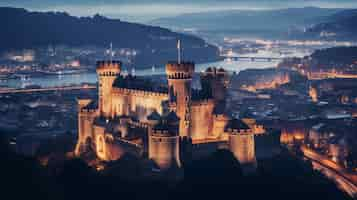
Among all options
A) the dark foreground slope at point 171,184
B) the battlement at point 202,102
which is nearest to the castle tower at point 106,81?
the battlement at point 202,102

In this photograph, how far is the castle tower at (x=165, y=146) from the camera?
43438 millimetres

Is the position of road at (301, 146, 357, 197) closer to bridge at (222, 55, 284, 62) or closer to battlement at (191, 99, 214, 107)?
battlement at (191, 99, 214, 107)

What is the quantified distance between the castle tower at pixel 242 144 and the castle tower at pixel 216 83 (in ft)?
12.1

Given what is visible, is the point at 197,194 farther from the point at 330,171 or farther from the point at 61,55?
the point at 61,55

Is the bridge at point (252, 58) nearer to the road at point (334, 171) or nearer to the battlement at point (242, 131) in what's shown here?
the road at point (334, 171)

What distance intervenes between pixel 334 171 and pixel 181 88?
37.1ft

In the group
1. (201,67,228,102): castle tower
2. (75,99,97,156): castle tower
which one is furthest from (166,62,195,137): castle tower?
(75,99,97,156): castle tower

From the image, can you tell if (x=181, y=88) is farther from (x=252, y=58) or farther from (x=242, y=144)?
(x=252, y=58)

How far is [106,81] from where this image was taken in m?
52.7

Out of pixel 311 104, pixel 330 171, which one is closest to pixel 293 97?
pixel 311 104

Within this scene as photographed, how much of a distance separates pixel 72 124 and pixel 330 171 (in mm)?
22058

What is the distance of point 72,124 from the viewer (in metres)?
70.0

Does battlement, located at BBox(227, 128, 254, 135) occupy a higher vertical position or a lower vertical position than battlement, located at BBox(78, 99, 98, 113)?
lower

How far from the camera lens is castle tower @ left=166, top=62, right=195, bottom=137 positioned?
1838 inches
